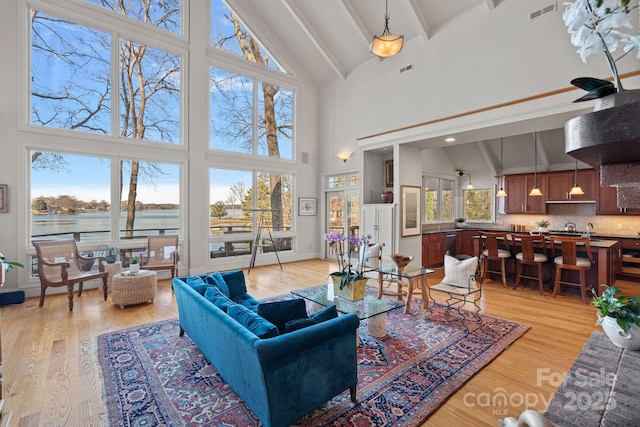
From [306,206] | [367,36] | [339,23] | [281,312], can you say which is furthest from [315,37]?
[281,312]

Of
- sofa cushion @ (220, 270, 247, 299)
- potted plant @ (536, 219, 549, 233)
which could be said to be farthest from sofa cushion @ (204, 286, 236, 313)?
potted plant @ (536, 219, 549, 233)

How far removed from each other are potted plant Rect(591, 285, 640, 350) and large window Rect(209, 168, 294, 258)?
640cm

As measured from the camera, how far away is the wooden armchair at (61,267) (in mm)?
4352

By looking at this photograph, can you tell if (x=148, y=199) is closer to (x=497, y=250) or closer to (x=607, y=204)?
(x=497, y=250)

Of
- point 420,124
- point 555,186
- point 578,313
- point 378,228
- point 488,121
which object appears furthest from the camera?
point 555,186

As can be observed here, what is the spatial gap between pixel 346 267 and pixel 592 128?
3.17 m

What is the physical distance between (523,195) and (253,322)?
7961 mm

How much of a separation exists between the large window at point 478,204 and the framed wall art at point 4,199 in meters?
9.92

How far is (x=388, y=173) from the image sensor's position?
7.48 m

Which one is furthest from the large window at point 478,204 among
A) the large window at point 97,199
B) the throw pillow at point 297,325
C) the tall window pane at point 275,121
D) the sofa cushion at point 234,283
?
the throw pillow at point 297,325

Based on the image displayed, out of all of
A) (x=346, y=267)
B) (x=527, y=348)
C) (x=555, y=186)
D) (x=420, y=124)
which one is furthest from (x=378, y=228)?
(x=555, y=186)

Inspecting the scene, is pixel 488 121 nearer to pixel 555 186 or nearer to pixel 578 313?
pixel 578 313

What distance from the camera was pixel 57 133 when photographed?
205 inches

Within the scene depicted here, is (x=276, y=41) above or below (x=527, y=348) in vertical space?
above
